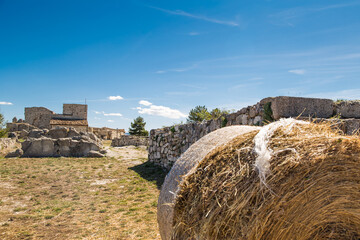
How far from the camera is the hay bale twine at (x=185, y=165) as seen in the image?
2.50 metres

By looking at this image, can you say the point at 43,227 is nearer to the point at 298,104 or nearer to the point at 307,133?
the point at 307,133

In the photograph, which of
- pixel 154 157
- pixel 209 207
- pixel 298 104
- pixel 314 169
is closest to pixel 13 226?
pixel 209 207

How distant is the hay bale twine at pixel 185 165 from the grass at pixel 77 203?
1552 millimetres

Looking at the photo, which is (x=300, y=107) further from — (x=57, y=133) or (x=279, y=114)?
(x=57, y=133)

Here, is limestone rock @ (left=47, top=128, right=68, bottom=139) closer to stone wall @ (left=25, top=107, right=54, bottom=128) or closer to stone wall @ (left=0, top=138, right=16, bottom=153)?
stone wall @ (left=0, top=138, right=16, bottom=153)

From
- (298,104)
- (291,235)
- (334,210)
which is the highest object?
(298,104)

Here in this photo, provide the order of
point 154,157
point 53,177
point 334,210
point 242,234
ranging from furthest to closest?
point 154,157 < point 53,177 < point 334,210 < point 242,234

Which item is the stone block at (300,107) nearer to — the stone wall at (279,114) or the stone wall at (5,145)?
the stone wall at (279,114)

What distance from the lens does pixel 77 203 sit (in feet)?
19.2

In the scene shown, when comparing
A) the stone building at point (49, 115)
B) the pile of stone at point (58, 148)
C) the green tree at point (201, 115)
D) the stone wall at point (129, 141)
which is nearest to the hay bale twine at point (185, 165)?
the green tree at point (201, 115)

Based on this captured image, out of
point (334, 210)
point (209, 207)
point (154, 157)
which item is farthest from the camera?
point (154, 157)

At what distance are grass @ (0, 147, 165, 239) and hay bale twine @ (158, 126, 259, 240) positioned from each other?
1.55 metres

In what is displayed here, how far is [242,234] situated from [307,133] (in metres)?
1.07

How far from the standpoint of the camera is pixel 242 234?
1.75 m
